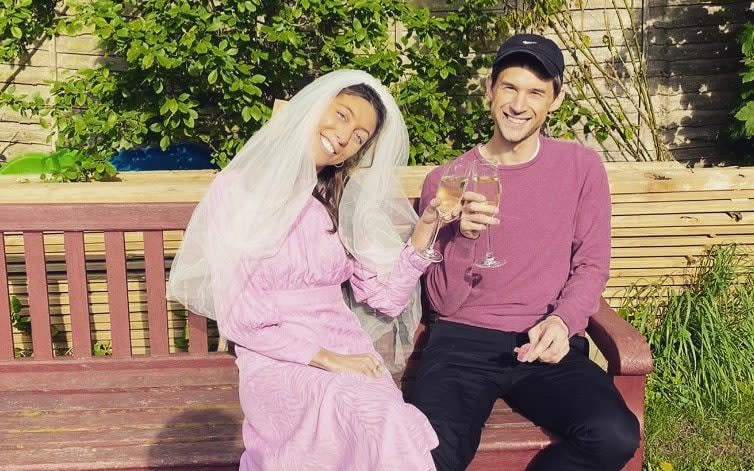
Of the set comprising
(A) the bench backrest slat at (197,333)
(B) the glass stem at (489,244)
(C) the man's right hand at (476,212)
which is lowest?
(A) the bench backrest slat at (197,333)

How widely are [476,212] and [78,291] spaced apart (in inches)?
68.0

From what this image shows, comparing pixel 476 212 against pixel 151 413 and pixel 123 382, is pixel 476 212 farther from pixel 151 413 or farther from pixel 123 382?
pixel 123 382

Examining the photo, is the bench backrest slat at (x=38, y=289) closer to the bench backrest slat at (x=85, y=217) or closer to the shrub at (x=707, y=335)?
the bench backrest slat at (x=85, y=217)

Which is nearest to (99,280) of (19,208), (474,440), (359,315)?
(19,208)

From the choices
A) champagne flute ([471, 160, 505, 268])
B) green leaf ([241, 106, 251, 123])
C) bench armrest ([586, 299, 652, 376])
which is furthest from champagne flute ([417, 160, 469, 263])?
green leaf ([241, 106, 251, 123])

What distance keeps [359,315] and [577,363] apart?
2.89 feet

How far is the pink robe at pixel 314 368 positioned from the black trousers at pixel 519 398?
0.15 metres

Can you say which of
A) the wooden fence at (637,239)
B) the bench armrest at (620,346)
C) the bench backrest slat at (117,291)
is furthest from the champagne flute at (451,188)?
the bench backrest slat at (117,291)

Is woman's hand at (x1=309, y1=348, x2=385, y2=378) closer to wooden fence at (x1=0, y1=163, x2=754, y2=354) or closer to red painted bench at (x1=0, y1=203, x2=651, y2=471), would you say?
red painted bench at (x1=0, y1=203, x2=651, y2=471)

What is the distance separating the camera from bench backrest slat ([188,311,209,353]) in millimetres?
3381

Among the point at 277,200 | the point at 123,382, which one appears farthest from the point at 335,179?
the point at 123,382

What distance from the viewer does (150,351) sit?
3443mm

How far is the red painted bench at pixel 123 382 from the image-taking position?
2.70 metres

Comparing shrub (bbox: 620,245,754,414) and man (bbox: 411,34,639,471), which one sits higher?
Answer: man (bbox: 411,34,639,471)
